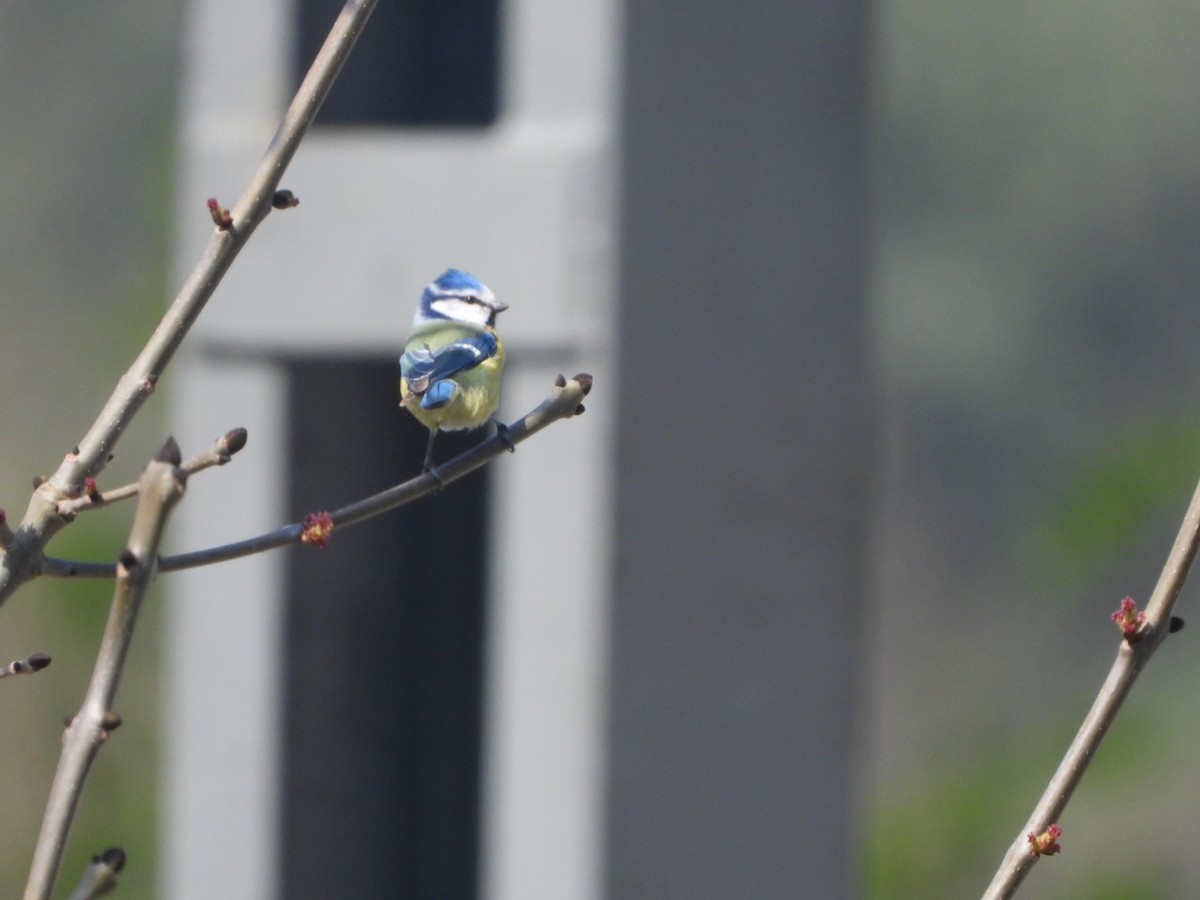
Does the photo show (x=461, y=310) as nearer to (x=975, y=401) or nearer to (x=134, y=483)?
(x=134, y=483)

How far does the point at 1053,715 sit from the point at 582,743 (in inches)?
98.8

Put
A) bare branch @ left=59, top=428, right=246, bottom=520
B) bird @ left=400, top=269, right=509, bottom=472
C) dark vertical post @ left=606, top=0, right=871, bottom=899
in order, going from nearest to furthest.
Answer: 1. bare branch @ left=59, top=428, right=246, bottom=520
2. bird @ left=400, top=269, right=509, bottom=472
3. dark vertical post @ left=606, top=0, right=871, bottom=899

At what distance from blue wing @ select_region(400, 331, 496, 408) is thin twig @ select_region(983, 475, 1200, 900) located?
22.6 inches

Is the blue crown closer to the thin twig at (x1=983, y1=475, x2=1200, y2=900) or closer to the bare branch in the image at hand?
the bare branch

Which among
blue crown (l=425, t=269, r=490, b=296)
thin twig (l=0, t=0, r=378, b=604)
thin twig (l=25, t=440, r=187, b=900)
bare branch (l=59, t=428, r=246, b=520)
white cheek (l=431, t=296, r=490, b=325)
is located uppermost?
blue crown (l=425, t=269, r=490, b=296)

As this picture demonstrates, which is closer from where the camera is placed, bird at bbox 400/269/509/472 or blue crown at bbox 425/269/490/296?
bird at bbox 400/269/509/472

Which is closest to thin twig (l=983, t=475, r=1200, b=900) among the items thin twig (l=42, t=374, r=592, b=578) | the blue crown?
thin twig (l=42, t=374, r=592, b=578)

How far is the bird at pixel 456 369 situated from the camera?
1241 millimetres

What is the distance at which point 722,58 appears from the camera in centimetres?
251

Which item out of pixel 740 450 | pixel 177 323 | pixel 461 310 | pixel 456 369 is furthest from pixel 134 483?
pixel 740 450

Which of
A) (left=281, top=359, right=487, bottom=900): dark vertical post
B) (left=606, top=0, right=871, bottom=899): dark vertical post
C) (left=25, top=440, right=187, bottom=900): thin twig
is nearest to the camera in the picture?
(left=25, top=440, right=187, bottom=900): thin twig

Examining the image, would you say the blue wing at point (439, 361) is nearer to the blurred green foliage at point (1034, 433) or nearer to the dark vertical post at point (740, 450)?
the dark vertical post at point (740, 450)

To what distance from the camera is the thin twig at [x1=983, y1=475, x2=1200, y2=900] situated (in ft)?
2.71

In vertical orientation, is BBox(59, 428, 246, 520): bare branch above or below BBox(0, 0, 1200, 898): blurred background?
below
